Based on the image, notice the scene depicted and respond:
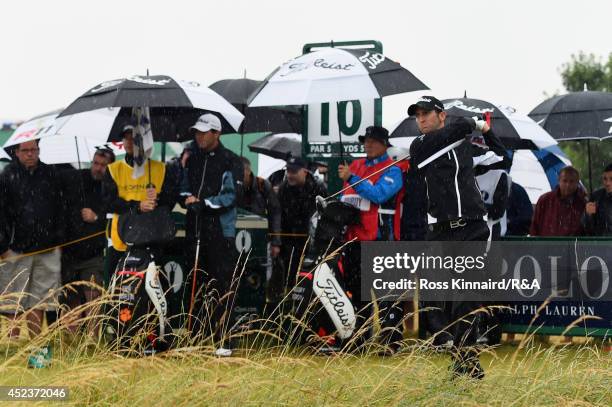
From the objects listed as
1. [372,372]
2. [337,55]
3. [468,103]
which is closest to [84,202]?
[337,55]

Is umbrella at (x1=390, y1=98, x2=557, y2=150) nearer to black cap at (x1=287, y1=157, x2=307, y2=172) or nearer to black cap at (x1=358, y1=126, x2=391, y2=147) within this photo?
black cap at (x1=358, y1=126, x2=391, y2=147)

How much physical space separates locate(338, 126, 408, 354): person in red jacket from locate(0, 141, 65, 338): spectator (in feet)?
9.13

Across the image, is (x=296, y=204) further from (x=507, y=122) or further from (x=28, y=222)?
(x=28, y=222)

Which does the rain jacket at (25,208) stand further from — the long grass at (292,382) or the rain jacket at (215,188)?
the long grass at (292,382)

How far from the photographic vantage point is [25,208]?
10812 millimetres

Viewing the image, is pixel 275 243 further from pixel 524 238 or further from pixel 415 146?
pixel 415 146

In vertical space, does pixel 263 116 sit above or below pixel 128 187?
above

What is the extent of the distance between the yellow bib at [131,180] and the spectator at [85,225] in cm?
115

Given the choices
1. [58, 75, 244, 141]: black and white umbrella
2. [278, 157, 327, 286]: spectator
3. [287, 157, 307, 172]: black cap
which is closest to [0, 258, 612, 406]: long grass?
[58, 75, 244, 141]: black and white umbrella

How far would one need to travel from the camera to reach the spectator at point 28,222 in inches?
426

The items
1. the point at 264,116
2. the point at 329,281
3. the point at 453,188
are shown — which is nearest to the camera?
the point at 453,188

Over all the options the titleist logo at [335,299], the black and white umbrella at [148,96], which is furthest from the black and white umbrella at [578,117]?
the black and white umbrella at [148,96]

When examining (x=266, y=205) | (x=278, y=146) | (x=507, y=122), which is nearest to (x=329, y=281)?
(x=266, y=205)

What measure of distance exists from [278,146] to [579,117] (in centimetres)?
448
